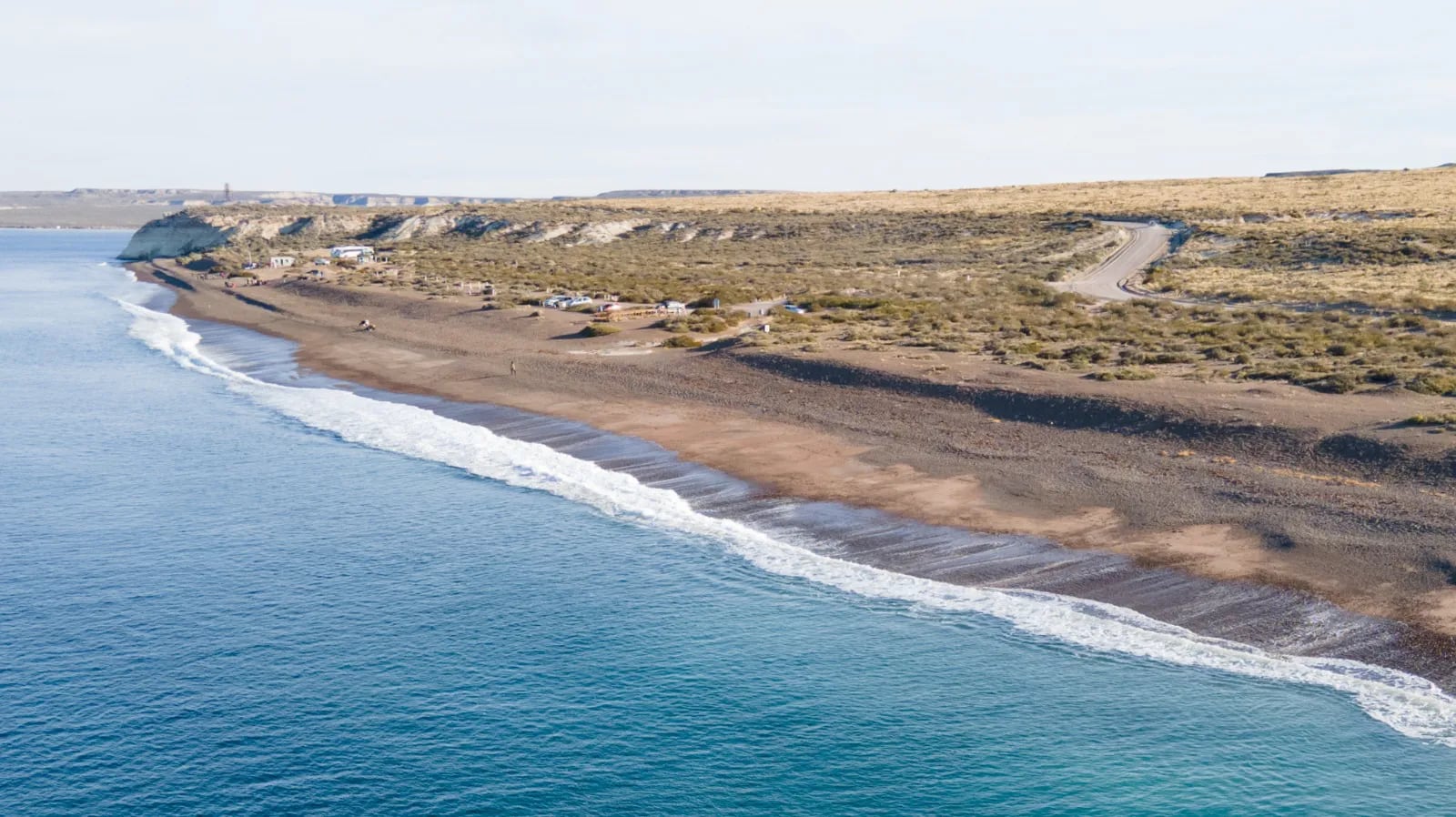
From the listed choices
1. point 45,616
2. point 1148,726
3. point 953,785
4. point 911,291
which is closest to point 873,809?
point 953,785

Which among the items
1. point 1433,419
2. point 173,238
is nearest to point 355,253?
point 173,238

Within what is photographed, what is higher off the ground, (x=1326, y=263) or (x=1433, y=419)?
(x=1326, y=263)

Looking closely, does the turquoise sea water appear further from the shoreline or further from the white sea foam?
the shoreline

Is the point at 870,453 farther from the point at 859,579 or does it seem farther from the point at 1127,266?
the point at 1127,266

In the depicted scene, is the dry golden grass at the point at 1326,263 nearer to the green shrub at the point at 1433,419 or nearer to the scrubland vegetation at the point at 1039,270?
the scrubland vegetation at the point at 1039,270

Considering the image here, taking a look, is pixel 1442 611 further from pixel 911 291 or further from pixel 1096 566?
pixel 911 291

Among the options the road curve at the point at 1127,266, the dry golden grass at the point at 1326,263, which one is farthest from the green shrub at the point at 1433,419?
the road curve at the point at 1127,266

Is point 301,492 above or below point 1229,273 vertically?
below
